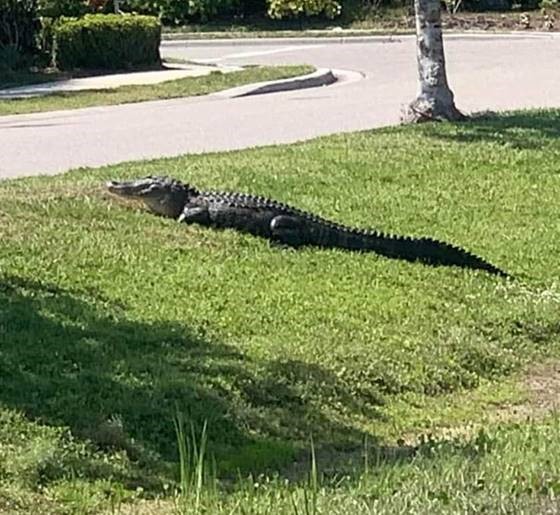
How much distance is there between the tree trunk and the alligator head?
5.94 meters

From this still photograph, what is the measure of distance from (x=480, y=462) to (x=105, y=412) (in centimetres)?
218

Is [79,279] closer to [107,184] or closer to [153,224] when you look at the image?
[153,224]

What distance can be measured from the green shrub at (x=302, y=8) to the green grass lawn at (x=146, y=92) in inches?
532

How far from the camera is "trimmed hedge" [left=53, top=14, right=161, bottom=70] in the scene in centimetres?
2577

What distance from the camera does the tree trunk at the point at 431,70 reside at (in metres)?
15.8

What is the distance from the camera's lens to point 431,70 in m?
16.0

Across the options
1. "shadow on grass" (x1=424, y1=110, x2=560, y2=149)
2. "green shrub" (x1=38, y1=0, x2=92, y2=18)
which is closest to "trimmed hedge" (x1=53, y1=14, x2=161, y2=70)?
"green shrub" (x1=38, y1=0, x2=92, y2=18)

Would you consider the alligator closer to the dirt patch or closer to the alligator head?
the alligator head

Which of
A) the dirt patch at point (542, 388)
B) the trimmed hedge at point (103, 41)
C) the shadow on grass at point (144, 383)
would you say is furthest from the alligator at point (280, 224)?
the trimmed hedge at point (103, 41)

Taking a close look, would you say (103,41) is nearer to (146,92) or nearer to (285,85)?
(285,85)

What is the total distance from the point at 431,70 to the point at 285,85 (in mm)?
7841

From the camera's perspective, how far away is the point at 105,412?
6.82m

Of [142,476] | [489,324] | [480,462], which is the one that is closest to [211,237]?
[489,324]

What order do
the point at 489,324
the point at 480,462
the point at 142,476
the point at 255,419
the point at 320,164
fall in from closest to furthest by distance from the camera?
the point at 480,462
the point at 142,476
the point at 255,419
the point at 489,324
the point at 320,164
